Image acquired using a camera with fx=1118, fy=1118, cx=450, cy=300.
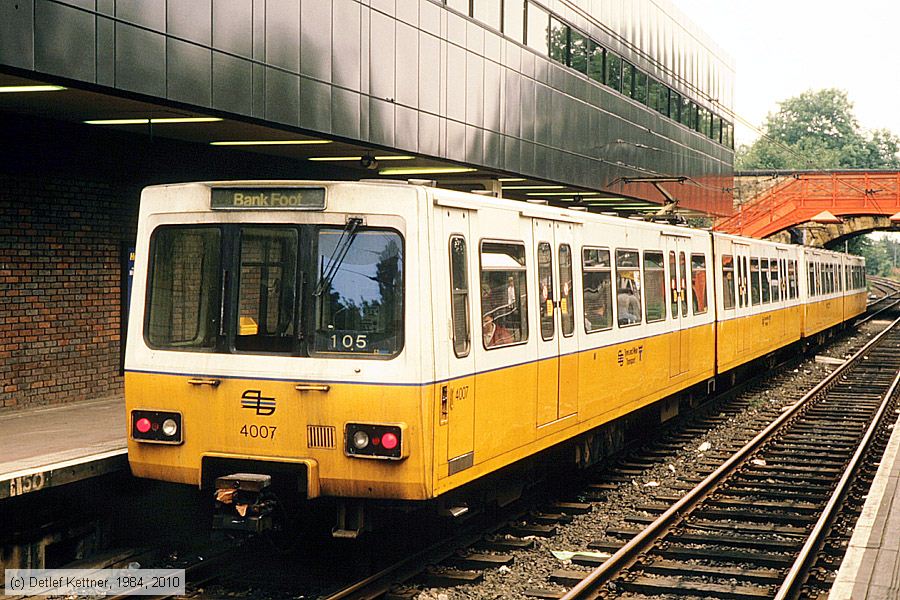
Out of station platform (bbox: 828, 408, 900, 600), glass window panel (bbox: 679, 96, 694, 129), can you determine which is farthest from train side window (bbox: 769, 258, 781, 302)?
station platform (bbox: 828, 408, 900, 600)

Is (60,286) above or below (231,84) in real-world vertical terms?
below

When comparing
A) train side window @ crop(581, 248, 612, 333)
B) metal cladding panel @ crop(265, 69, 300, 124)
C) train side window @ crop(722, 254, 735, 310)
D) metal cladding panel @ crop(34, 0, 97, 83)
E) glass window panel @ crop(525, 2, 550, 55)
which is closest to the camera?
metal cladding panel @ crop(34, 0, 97, 83)

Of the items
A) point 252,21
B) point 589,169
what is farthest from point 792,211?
point 252,21

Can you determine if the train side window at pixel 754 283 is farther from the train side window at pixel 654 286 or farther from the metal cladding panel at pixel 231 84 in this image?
the metal cladding panel at pixel 231 84

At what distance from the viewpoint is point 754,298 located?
1978 cm

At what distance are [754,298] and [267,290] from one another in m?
13.9

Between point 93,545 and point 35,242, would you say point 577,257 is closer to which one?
point 93,545

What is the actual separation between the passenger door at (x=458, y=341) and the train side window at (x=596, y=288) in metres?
2.62

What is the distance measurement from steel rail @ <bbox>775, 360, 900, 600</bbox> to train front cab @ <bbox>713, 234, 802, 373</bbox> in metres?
2.85

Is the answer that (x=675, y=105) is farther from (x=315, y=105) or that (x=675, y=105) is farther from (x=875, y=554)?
(x=875, y=554)

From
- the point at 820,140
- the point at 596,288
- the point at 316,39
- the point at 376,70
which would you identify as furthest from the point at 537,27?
the point at 820,140

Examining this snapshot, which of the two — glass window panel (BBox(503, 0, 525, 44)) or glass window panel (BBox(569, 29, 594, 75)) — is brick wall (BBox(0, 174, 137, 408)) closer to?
glass window panel (BBox(503, 0, 525, 44))

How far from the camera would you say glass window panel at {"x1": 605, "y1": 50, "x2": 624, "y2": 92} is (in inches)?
1005

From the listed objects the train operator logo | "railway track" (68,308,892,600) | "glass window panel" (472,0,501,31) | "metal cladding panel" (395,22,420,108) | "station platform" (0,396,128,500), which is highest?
"glass window panel" (472,0,501,31)
